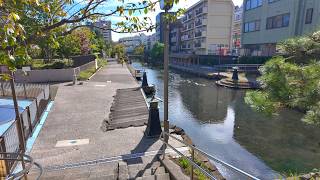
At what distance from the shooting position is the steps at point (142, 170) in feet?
19.8

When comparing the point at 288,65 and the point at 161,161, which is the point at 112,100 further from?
the point at 288,65

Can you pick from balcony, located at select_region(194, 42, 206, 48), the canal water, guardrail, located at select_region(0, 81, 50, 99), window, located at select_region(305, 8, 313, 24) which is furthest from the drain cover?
balcony, located at select_region(194, 42, 206, 48)

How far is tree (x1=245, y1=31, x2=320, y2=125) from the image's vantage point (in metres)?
6.07

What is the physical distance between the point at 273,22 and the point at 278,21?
1.13 metres

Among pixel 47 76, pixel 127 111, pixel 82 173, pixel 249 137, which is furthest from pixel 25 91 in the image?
pixel 249 137

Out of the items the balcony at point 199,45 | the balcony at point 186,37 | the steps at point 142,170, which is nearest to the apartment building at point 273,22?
the balcony at point 199,45

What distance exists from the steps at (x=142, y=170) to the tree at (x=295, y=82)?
11.6ft

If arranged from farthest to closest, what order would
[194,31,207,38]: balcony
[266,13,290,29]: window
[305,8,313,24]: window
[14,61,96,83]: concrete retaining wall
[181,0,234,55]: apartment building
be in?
[194,31,207,38]: balcony
[181,0,234,55]: apartment building
[266,13,290,29]: window
[305,8,313,24]: window
[14,61,96,83]: concrete retaining wall

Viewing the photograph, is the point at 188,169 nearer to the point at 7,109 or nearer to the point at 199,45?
the point at 7,109

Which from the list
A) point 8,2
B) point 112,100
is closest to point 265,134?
point 112,100

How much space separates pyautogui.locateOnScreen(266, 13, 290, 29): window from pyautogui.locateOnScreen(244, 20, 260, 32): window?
300cm

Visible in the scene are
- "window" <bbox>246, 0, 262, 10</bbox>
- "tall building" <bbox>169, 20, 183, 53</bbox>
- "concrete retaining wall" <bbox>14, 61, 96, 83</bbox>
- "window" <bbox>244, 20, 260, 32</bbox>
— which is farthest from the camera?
"tall building" <bbox>169, 20, 183, 53</bbox>

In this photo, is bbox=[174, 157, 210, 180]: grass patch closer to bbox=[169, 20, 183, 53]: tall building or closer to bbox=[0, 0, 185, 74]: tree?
bbox=[0, 0, 185, 74]: tree

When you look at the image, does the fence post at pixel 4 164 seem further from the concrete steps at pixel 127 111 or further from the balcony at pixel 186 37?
the balcony at pixel 186 37
